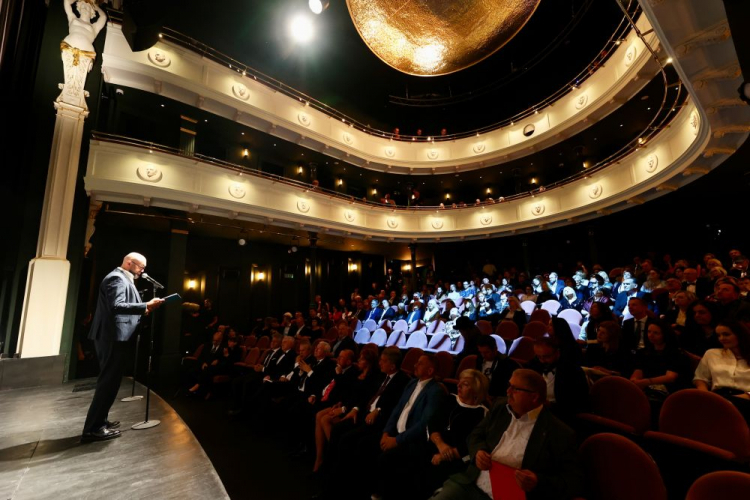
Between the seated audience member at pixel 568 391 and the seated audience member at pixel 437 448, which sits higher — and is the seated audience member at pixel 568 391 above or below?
above

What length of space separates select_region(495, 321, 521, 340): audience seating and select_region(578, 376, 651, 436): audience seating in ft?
9.08

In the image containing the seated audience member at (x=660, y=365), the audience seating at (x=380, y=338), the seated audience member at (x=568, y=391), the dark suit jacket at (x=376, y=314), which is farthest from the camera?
the dark suit jacket at (x=376, y=314)

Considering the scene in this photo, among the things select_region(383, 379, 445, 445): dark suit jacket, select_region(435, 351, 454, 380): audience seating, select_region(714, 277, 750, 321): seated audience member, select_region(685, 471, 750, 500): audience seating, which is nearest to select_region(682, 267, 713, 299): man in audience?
select_region(714, 277, 750, 321): seated audience member

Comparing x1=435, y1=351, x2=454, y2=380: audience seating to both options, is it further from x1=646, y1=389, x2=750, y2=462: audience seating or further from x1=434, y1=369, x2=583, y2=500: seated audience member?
x1=646, y1=389, x2=750, y2=462: audience seating

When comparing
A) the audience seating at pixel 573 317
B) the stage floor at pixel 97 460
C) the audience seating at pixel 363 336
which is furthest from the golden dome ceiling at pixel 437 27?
the audience seating at pixel 363 336

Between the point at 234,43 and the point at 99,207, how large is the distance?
584 centimetres

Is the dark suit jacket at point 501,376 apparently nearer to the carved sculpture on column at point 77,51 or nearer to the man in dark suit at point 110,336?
the man in dark suit at point 110,336

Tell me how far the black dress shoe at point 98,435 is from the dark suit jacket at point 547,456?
7.47 ft

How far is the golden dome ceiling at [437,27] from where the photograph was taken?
2143 mm

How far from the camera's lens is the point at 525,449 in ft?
5.15

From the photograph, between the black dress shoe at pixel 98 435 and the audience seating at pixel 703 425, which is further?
the black dress shoe at pixel 98 435

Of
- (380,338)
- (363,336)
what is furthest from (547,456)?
(363,336)

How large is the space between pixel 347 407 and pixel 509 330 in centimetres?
290

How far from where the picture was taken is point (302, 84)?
11094 millimetres
